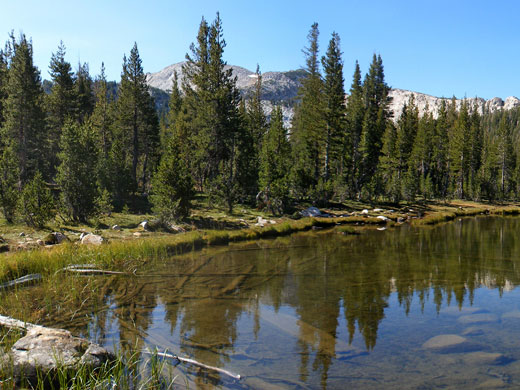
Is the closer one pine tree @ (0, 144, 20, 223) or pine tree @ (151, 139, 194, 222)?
pine tree @ (0, 144, 20, 223)

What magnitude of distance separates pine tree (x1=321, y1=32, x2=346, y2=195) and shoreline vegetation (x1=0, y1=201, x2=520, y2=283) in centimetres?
906

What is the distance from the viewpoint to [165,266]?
1666 cm

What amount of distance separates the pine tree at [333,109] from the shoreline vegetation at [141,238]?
29.7 ft

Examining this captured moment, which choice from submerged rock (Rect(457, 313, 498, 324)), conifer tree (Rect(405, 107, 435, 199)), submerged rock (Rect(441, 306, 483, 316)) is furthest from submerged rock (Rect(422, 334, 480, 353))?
conifer tree (Rect(405, 107, 435, 199))

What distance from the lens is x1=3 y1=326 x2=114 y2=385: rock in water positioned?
6.07m

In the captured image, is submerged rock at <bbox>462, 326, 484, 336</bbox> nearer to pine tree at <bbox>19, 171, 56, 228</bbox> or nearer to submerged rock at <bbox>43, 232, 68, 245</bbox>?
submerged rock at <bbox>43, 232, 68, 245</bbox>

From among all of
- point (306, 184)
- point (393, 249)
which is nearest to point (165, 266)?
point (393, 249)

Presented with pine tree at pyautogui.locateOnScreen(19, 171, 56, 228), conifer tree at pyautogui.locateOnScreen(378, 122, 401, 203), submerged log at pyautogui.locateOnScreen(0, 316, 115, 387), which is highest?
conifer tree at pyautogui.locateOnScreen(378, 122, 401, 203)

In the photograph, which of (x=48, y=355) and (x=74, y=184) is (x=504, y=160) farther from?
(x=48, y=355)

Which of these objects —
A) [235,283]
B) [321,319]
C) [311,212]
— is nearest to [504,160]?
[311,212]

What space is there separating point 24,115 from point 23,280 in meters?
33.1

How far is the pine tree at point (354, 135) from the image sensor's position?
55156 millimetres

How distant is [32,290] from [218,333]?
22.4 ft

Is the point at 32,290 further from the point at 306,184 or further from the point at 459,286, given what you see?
the point at 306,184
